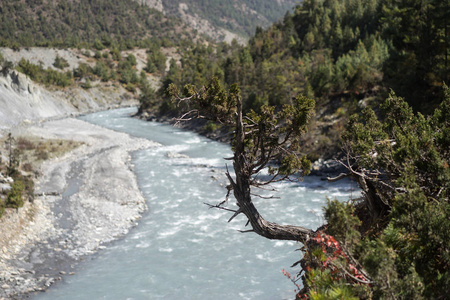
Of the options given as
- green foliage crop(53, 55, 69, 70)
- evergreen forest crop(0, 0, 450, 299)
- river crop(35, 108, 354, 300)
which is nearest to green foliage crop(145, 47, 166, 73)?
green foliage crop(53, 55, 69, 70)

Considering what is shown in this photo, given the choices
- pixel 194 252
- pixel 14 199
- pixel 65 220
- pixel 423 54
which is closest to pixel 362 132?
pixel 194 252

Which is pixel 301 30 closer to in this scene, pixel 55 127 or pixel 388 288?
pixel 55 127

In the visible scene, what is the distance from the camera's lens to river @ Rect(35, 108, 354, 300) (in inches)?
639

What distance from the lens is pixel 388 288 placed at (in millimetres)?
4930

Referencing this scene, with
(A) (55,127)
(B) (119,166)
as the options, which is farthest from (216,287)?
(A) (55,127)

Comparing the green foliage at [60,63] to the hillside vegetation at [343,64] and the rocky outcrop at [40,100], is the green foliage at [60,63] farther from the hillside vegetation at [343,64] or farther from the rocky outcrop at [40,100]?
the hillside vegetation at [343,64]

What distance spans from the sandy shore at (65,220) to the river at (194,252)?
0.97m

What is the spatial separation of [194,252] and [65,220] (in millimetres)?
9824

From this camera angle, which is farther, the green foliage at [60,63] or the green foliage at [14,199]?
the green foliage at [60,63]

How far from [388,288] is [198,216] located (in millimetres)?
20330

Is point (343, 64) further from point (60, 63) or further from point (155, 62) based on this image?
point (155, 62)

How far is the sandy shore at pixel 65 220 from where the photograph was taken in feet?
57.5

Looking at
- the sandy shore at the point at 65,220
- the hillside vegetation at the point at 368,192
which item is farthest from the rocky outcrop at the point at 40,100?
the hillside vegetation at the point at 368,192

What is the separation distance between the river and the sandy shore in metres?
0.97
